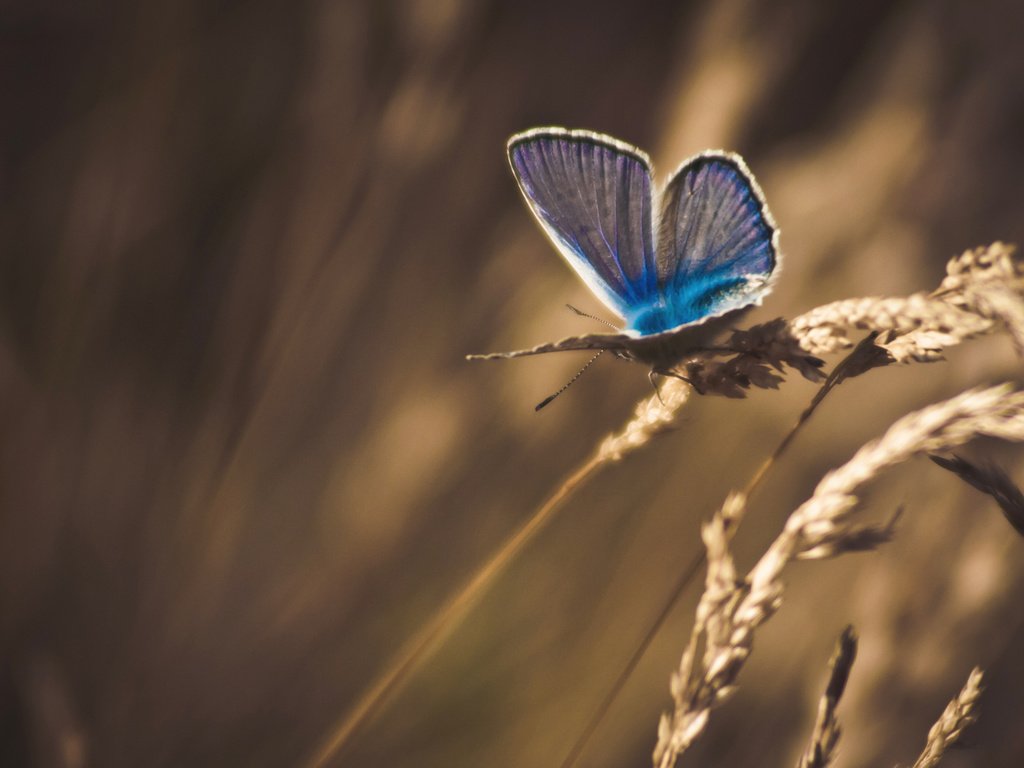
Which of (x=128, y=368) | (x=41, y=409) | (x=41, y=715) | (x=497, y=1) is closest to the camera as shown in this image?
(x=41, y=715)

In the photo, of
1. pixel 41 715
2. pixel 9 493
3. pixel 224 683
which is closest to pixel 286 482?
pixel 224 683

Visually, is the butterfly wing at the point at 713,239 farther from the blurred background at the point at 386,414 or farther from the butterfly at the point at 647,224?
the blurred background at the point at 386,414

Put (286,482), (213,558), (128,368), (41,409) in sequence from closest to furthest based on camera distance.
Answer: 1. (41,409)
2. (213,558)
3. (128,368)
4. (286,482)

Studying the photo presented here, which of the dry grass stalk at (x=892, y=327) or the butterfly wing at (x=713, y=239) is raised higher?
the butterfly wing at (x=713, y=239)

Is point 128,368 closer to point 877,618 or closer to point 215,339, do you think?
point 215,339

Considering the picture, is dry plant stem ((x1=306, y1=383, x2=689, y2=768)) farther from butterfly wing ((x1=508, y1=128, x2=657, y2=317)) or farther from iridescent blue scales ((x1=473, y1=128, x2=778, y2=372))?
butterfly wing ((x1=508, y1=128, x2=657, y2=317))

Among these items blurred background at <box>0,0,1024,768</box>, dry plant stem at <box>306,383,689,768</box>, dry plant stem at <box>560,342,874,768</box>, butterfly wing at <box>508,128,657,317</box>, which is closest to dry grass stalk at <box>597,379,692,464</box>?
dry plant stem at <box>306,383,689,768</box>

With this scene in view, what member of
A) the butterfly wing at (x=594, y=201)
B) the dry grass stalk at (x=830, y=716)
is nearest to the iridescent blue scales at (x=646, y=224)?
the butterfly wing at (x=594, y=201)
